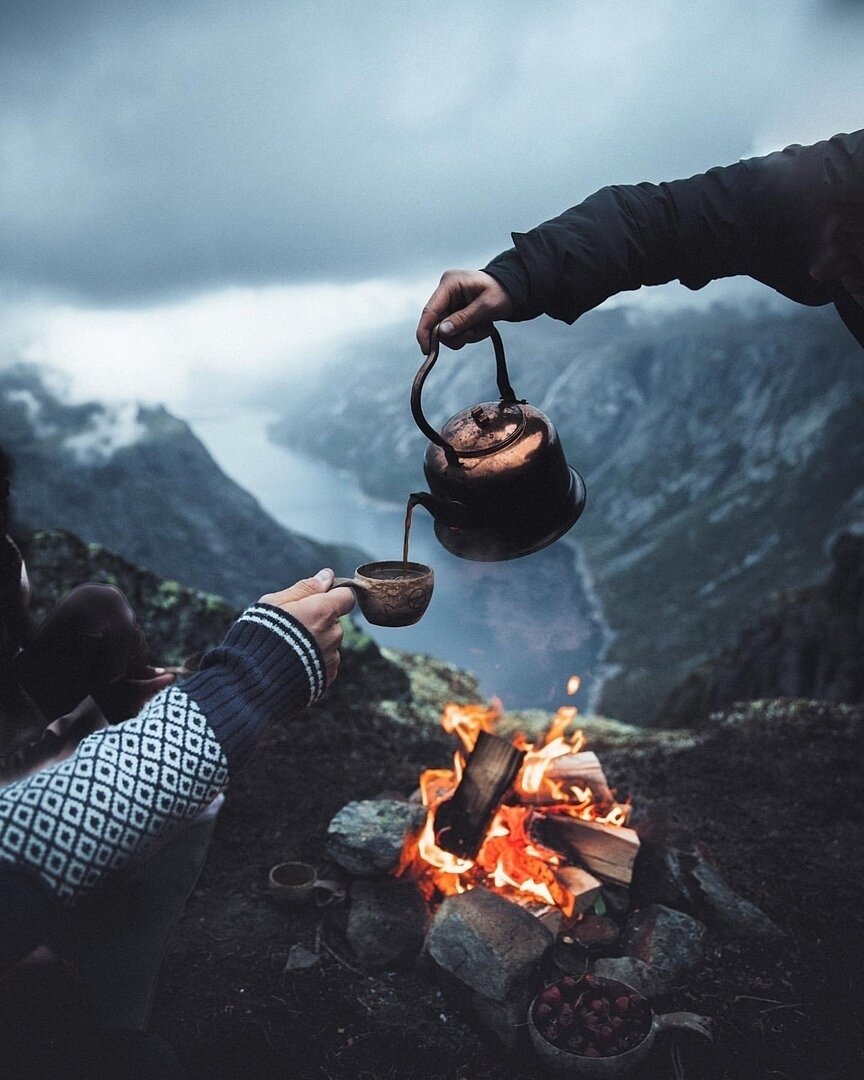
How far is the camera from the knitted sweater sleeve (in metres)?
1.47

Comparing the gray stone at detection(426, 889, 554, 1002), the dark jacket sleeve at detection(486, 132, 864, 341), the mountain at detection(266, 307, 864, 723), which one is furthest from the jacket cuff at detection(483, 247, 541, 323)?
the mountain at detection(266, 307, 864, 723)

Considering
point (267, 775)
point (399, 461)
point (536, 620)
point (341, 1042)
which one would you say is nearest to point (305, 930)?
Result: point (341, 1042)

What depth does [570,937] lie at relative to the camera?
3.64 metres

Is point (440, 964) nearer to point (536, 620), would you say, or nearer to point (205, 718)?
point (205, 718)

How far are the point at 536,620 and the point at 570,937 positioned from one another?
1816 inches

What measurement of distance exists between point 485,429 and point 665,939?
272 cm

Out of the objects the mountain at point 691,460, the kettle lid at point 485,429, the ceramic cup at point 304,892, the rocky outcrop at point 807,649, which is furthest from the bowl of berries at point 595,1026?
the mountain at point 691,460

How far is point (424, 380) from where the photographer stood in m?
2.27

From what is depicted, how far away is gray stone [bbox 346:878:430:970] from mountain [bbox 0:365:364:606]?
6931 cm

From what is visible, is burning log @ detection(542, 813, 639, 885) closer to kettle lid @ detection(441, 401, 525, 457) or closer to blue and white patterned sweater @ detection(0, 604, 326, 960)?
kettle lid @ detection(441, 401, 525, 457)

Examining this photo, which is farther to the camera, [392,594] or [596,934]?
[596,934]

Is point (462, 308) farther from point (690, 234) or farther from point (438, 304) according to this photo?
point (690, 234)

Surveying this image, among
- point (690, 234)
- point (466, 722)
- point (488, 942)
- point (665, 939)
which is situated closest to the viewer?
point (690, 234)

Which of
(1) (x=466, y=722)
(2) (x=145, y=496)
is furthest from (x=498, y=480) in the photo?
(2) (x=145, y=496)
